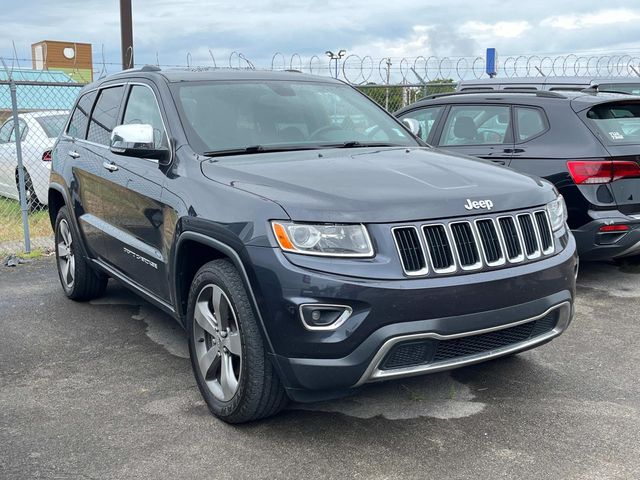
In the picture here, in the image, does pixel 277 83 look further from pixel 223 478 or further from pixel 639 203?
pixel 639 203

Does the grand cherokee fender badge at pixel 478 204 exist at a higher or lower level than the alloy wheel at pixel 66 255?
higher

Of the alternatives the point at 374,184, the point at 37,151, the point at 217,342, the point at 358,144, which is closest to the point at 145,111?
the point at 358,144

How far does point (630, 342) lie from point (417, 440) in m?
2.16

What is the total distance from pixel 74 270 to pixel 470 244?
372 cm

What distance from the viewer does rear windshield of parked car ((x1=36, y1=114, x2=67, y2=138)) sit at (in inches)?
391

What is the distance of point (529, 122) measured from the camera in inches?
255

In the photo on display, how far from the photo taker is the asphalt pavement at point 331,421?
3.29 metres

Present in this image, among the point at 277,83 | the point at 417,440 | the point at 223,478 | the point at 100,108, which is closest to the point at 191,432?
the point at 223,478

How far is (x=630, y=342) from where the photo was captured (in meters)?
4.96

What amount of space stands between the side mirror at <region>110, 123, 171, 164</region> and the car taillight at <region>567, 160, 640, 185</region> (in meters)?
3.37

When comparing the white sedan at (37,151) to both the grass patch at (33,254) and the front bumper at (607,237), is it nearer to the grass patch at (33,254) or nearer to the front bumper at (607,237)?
the grass patch at (33,254)

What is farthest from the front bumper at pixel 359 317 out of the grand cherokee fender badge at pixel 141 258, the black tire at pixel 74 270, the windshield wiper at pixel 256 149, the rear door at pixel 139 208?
the black tire at pixel 74 270

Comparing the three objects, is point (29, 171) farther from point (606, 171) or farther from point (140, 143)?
point (606, 171)

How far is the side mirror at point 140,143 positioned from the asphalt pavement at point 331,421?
1298 mm
